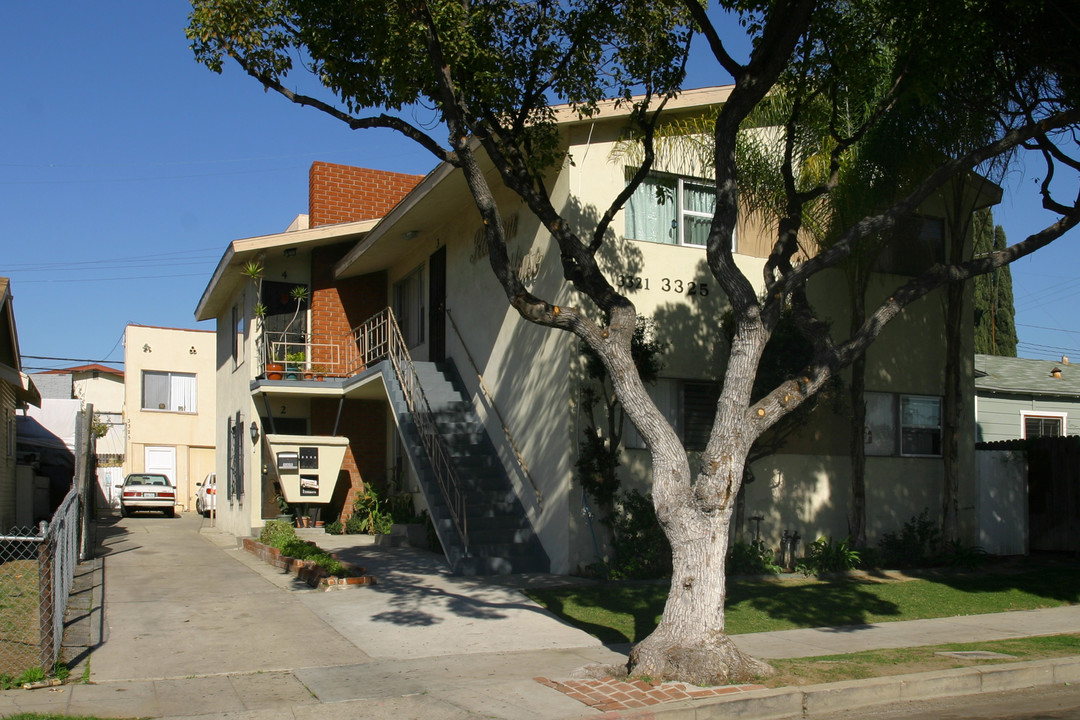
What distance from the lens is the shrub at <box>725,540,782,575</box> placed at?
13.7m

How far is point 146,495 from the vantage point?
2967cm

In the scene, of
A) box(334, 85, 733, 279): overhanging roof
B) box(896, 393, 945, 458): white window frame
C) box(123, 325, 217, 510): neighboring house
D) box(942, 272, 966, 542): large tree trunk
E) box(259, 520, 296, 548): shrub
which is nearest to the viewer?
box(334, 85, 733, 279): overhanging roof

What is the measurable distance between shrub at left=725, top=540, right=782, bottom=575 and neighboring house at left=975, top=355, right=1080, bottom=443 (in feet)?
28.8

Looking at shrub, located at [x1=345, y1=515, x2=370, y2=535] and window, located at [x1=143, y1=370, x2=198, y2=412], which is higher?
window, located at [x1=143, y1=370, x2=198, y2=412]

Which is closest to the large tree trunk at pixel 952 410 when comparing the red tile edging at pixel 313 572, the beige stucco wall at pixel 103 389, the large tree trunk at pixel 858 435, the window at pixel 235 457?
the large tree trunk at pixel 858 435

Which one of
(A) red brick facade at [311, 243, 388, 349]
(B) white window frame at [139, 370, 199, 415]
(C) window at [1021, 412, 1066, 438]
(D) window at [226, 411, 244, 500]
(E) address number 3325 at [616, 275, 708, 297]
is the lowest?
(D) window at [226, 411, 244, 500]

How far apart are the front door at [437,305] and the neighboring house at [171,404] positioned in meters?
20.3

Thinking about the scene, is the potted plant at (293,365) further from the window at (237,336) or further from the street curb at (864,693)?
the street curb at (864,693)

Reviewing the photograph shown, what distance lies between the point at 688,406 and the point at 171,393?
27660 millimetres

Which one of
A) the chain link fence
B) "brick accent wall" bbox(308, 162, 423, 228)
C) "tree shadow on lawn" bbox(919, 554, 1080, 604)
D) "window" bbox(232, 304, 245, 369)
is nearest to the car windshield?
"window" bbox(232, 304, 245, 369)

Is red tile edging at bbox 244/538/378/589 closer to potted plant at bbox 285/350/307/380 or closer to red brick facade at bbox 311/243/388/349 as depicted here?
potted plant at bbox 285/350/307/380

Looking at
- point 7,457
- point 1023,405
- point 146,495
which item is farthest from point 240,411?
point 1023,405

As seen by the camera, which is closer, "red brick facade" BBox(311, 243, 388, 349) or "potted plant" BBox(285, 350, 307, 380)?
"potted plant" BBox(285, 350, 307, 380)

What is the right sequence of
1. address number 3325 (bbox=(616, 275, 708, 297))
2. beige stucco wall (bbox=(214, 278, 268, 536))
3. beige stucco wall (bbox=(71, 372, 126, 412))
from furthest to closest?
beige stucco wall (bbox=(71, 372, 126, 412)) < beige stucco wall (bbox=(214, 278, 268, 536)) < address number 3325 (bbox=(616, 275, 708, 297))
